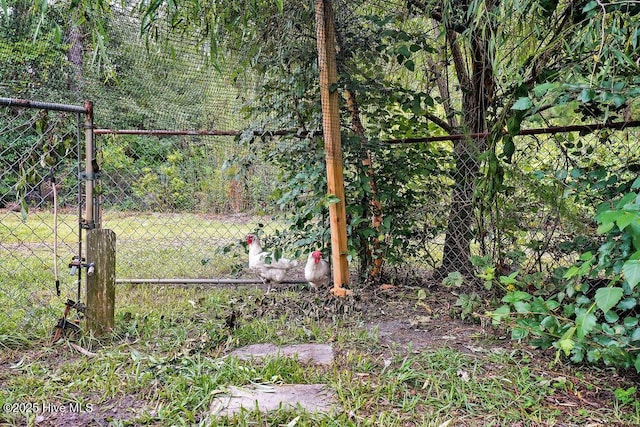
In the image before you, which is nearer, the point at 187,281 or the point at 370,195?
the point at 370,195

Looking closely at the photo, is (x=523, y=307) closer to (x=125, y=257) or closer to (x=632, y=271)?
(x=632, y=271)

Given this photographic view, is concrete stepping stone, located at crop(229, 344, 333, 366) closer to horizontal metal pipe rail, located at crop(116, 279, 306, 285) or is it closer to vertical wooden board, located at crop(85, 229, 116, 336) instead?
vertical wooden board, located at crop(85, 229, 116, 336)

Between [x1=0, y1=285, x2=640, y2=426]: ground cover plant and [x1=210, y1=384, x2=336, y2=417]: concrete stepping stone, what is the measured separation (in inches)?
1.3

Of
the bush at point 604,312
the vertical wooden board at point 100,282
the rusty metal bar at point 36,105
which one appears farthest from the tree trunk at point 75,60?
the bush at point 604,312

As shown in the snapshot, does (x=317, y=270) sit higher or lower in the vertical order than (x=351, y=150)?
lower

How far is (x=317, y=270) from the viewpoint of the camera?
9.29ft

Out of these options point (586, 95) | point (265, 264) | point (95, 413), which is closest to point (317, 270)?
point (265, 264)

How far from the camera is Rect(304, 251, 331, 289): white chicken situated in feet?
9.21

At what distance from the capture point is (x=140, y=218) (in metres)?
4.29

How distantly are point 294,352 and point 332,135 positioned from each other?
131 centimetres

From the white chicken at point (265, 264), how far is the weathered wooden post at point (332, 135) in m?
0.44

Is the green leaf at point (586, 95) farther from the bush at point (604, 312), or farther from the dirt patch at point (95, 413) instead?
the dirt patch at point (95, 413)

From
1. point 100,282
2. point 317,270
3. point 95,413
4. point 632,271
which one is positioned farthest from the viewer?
point 317,270

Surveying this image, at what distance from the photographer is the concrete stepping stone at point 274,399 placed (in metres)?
1.45
